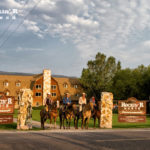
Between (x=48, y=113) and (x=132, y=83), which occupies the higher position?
(x=132, y=83)

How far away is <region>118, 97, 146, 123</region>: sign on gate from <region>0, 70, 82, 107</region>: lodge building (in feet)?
155

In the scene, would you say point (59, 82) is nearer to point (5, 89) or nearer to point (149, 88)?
point (5, 89)

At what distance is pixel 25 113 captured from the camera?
17234 mm

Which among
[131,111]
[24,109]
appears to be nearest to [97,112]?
[131,111]

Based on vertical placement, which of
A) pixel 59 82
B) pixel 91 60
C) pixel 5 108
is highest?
pixel 91 60

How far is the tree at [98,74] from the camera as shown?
65562 mm

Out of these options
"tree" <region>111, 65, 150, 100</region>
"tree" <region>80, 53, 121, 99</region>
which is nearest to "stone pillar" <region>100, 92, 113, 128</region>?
"tree" <region>111, 65, 150, 100</region>

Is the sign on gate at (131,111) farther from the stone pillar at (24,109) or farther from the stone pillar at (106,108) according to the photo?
the stone pillar at (24,109)

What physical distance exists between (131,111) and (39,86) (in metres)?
48.8

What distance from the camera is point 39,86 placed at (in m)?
66.8

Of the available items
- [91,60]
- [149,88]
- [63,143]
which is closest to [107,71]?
[91,60]

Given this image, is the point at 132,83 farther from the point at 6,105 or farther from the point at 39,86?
the point at 6,105

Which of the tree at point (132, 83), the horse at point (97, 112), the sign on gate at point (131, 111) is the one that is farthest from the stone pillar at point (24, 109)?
the tree at point (132, 83)

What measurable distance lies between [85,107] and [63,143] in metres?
7.78
